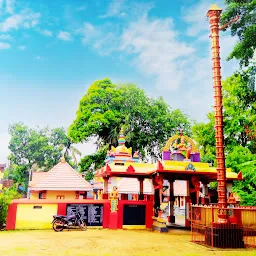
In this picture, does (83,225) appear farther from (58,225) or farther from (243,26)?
(243,26)

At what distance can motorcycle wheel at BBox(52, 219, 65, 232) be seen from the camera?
14924 millimetres

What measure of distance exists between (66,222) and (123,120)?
21.4 metres

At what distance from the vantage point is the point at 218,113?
39.3 feet

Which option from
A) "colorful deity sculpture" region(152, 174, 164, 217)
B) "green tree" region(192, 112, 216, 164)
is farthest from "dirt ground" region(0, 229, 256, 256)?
"green tree" region(192, 112, 216, 164)

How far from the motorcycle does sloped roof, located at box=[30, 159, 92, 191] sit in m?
6.04

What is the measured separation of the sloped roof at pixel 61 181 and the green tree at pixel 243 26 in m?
13.2

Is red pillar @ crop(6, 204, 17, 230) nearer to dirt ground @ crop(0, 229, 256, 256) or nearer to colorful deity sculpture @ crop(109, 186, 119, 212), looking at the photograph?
dirt ground @ crop(0, 229, 256, 256)

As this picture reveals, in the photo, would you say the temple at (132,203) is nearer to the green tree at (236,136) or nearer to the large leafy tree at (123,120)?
the green tree at (236,136)

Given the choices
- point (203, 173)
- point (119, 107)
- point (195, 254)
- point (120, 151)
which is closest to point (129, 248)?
point (195, 254)

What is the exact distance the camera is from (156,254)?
9234 millimetres

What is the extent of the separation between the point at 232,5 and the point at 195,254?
33.5 ft

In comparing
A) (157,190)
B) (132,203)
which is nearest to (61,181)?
(132,203)

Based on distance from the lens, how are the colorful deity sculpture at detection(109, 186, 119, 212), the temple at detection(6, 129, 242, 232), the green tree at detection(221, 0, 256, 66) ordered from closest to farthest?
the green tree at detection(221, 0, 256, 66), the temple at detection(6, 129, 242, 232), the colorful deity sculpture at detection(109, 186, 119, 212)

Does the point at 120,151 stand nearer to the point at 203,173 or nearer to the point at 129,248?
the point at 203,173
